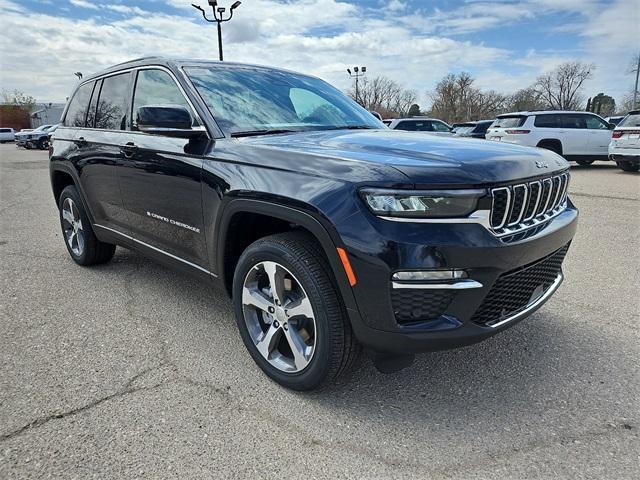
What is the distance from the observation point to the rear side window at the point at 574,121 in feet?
48.1

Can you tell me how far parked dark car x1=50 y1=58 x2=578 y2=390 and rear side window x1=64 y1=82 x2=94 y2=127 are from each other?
3.13 feet

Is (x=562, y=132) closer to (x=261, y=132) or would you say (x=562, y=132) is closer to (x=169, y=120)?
(x=261, y=132)

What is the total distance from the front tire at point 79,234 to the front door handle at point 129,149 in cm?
120

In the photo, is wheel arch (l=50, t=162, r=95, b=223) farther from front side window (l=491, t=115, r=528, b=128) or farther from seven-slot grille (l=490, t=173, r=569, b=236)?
front side window (l=491, t=115, r=528, b=128)

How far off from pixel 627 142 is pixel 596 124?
114 inches

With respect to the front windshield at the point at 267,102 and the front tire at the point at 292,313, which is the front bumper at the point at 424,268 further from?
the front windshield at the point at 267,102

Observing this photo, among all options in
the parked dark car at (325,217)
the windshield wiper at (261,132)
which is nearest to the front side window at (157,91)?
the parked dark car at (325,217)

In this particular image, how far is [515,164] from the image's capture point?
7.32 ft

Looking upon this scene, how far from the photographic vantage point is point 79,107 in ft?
14.7

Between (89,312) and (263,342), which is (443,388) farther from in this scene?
(89,312)

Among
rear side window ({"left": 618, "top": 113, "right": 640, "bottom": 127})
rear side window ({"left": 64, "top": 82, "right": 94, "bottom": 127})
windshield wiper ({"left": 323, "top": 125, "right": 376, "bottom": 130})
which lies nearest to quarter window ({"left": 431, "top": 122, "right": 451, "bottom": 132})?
rear side window ({"left": 618, "top": 113, "right": 640, "bottom": 127})

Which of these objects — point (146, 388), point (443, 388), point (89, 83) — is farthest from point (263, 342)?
point (89, 83)

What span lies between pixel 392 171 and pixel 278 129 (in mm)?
1183

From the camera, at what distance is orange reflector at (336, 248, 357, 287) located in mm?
2078
